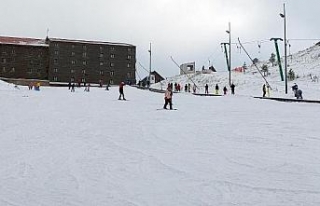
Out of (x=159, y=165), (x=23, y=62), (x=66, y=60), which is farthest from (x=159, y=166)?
(x=23, y=62)

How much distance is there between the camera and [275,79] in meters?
62.1

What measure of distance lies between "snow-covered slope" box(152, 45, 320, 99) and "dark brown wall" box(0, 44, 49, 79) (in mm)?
24017

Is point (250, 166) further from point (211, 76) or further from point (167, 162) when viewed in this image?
point (211, 76)

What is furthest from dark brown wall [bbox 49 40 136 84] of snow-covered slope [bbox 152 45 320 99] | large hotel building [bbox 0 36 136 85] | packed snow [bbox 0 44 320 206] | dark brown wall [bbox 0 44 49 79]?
packed snow [bbox 0 44 320 206]

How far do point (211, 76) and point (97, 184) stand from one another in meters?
69.6

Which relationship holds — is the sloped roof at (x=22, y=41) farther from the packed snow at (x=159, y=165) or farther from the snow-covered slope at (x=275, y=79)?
the packed snow at (x=159, y=165)

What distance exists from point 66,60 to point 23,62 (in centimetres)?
771

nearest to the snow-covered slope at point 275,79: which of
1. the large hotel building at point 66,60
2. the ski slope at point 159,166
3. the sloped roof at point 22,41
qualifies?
the large hotel building at point 66,60

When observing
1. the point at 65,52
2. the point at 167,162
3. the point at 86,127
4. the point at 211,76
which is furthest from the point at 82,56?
the point at 167,162

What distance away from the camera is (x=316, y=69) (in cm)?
6525

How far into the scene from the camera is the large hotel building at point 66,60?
8681 centimetres

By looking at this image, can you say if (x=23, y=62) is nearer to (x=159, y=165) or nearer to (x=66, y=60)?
(x=66, y=60)

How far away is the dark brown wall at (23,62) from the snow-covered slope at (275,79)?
24.0 metres

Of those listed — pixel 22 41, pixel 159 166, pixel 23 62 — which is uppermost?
pixel 22 41
